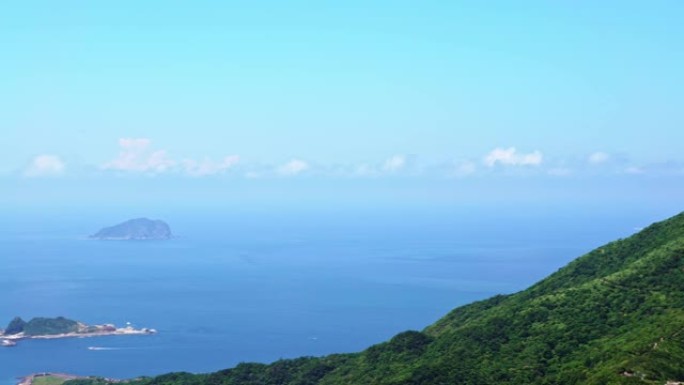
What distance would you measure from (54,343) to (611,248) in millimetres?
111943

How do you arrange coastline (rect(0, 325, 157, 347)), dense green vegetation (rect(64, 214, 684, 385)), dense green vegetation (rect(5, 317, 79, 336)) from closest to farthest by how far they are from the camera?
dense green vegetation (rect(64, 214, 684, 385)) < coastline (rect(0, 325, 157, 347)) < dense green vegetation (rect(5, 317, 79, 336))

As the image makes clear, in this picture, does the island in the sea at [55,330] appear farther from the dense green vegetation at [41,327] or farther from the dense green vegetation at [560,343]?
the dense green vegetation at [560,343]

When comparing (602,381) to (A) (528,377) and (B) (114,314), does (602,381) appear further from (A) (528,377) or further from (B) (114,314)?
(B) (114,314)

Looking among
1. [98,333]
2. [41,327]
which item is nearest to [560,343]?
[98,333]

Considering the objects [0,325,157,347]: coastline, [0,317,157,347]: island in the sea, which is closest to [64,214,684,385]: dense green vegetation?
[0,325,157,347]: coastline

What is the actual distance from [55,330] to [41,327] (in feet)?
9.02

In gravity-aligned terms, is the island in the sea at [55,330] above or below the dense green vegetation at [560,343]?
above

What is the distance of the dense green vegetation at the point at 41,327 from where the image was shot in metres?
145

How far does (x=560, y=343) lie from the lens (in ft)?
155

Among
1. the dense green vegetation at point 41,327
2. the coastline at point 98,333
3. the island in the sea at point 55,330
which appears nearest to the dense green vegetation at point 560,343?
the coastline at point 98,333

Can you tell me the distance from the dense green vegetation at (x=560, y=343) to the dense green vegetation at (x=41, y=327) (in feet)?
296

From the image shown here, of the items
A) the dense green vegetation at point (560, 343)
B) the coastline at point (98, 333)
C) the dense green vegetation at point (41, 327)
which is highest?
the dense green vegetation at point (41, 327)

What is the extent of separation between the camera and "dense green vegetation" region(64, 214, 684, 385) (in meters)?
41.2

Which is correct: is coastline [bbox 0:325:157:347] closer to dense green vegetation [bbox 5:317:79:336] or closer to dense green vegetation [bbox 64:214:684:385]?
dense green vegetation [bbox 5:317:79:336]
